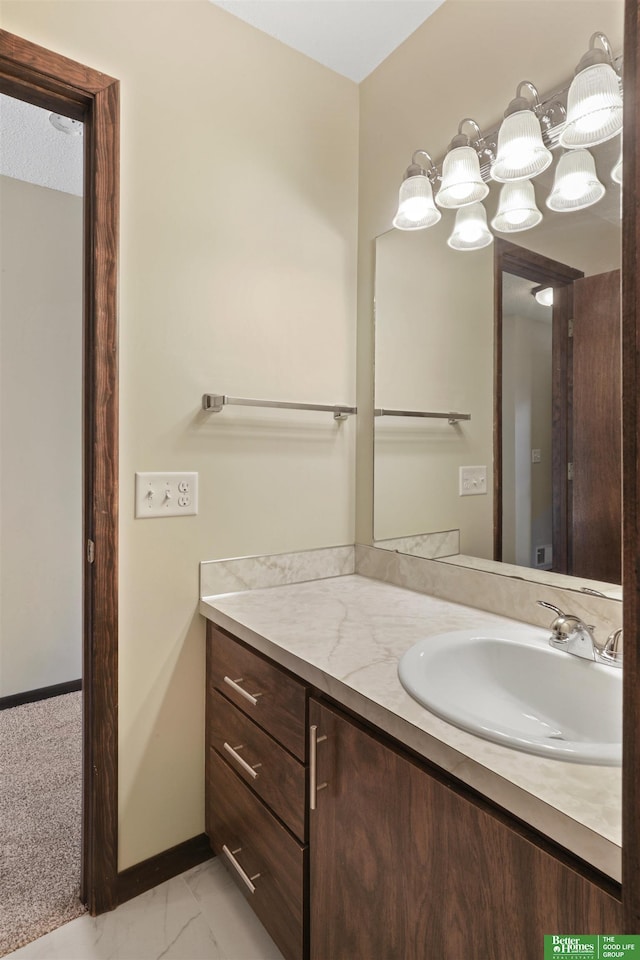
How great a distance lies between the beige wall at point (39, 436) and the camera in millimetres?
2480

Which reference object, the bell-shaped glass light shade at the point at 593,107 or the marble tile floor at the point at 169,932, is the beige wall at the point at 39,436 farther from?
the bell-shaped glass light shade at the point at 593,107

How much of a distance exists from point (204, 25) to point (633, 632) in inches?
74.3

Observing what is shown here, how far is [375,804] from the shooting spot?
0.86 metres

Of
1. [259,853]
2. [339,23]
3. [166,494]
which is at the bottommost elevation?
[259,853]

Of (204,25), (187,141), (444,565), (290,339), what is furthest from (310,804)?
(204,25)

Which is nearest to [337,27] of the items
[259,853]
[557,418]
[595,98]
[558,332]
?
[595,98]

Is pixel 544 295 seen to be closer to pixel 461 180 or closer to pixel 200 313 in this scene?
pixel 461 180

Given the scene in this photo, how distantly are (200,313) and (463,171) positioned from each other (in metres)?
0.82

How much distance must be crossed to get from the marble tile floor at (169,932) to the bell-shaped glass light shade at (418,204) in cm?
197

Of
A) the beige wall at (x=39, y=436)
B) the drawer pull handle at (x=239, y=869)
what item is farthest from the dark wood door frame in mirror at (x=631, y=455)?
the beige wall at (x=39, y=436)

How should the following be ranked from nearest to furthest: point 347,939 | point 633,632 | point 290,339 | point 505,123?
point 633,632, point 347,939, point 505,123, point 290,339

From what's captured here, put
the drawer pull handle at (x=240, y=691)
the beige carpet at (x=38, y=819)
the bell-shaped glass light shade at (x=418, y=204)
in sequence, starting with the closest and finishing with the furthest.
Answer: the drawer pull handle at (x=240, y=691) → the beige carpet at (x=38, y=819) → the bell-shaped glass light shade at (x=418, y=204)

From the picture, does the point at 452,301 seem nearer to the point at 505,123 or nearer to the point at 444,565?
the point at 505,123

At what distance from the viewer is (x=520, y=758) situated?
0.69m
